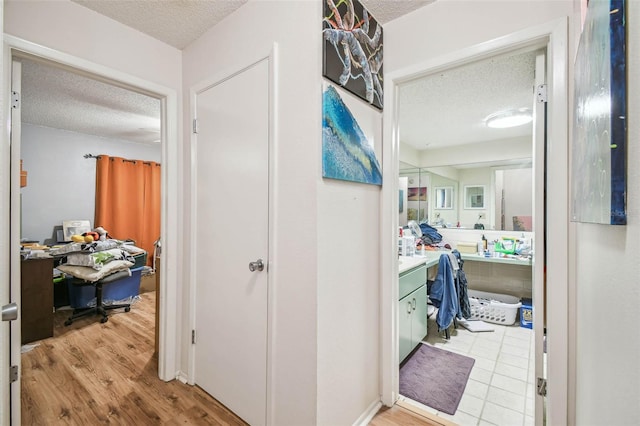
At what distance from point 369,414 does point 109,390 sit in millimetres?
1734

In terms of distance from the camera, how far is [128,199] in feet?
16.5

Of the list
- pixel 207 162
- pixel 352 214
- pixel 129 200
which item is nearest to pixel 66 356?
Result: pixel 207 162

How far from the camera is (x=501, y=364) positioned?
240cm

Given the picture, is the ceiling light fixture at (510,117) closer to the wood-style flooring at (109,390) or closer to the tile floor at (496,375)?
the tile floor at (496,375)

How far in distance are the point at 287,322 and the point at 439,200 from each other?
3.63 meters

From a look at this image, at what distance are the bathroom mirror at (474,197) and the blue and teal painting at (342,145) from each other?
3104mm

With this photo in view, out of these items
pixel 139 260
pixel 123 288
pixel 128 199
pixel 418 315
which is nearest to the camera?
pixel 418 315

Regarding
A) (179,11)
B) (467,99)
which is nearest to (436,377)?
(467,99)

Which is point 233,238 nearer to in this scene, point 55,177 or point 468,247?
point 468,247

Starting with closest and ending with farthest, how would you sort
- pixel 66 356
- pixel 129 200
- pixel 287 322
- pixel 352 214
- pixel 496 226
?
pixel 287 322 < pixel 352 214 < pixel 66 356 < pixel 496 226 < pixel 129 200

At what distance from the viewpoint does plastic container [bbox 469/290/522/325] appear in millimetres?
3234

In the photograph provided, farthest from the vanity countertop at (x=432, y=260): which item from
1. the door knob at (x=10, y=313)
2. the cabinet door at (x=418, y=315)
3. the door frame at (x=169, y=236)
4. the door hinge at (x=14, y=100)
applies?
the door hinge at (x=14, y=100)

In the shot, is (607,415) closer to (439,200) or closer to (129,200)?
(439,200)

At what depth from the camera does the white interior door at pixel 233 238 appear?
5.12ft
